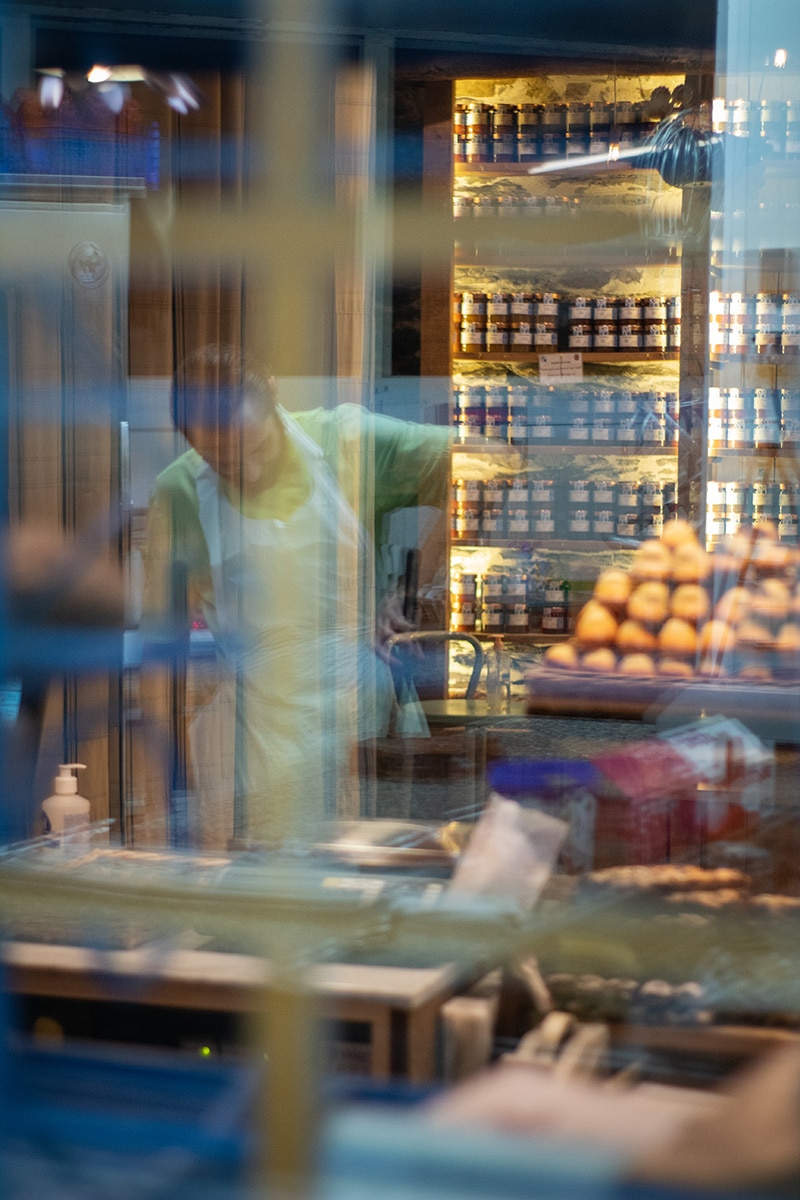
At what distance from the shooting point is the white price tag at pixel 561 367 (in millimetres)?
3559

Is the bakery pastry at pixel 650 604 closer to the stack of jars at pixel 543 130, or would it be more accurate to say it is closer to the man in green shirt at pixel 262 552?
the man in green shirt at pixel 262 552

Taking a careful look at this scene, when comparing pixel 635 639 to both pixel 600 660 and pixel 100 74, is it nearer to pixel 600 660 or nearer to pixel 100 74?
pixel 600 660

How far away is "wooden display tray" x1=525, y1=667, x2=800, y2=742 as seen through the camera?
180cm

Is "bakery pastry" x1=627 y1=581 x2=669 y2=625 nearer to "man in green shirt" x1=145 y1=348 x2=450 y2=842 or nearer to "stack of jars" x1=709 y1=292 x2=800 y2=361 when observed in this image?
"man in green shirt" x1=145 y1=348 x2=450 y2=842

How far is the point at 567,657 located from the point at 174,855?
0.94m

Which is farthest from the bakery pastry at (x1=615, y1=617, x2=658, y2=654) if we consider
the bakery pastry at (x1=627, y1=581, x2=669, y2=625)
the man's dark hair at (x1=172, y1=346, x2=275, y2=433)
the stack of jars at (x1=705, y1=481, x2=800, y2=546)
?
the stack of jars at (x1=705, y1=481, x2=800, y2=546)

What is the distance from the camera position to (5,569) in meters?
1.44

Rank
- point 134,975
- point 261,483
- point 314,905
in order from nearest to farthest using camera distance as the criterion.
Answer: point 314,905 → point 134,975 → point 261,483

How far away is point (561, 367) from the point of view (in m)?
3.57

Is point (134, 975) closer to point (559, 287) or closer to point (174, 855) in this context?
point (174, 855)

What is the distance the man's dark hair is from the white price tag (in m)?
1.62

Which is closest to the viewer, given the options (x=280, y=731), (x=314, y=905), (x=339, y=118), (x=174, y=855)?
(x=314, y=905)

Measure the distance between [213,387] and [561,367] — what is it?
1.88 metres

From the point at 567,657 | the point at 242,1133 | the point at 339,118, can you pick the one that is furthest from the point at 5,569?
the point at 339,118
